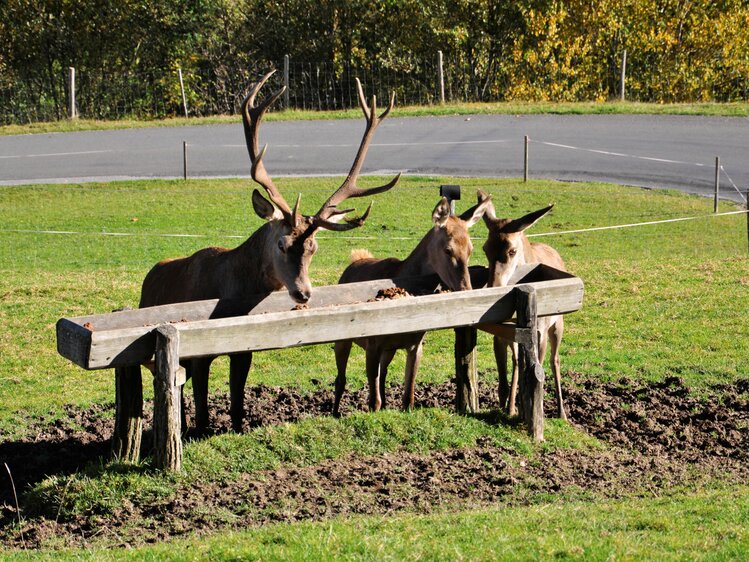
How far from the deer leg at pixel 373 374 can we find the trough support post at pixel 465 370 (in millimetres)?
795

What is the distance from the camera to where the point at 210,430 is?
10188mm

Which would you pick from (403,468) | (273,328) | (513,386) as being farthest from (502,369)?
(273,328)

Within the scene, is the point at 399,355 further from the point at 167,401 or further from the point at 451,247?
the point at 167,401

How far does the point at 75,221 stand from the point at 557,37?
20.8m

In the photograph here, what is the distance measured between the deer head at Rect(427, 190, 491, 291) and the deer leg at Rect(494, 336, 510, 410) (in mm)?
945

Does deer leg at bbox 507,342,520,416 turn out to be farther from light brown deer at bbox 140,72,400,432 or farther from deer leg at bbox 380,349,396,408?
light brown deer at bbox 140,72,400,432

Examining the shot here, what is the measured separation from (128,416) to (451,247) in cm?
348

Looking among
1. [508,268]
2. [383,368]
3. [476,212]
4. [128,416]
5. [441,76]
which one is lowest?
[383,368]

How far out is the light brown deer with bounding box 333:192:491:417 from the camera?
34.4 feet

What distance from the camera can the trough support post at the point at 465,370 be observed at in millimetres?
10711

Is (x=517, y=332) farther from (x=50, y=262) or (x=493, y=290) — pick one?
(x=50, y=262)

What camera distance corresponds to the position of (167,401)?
8.22m

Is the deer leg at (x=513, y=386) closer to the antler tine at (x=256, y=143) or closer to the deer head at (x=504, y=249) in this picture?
the deer head at (x=504, y=249)

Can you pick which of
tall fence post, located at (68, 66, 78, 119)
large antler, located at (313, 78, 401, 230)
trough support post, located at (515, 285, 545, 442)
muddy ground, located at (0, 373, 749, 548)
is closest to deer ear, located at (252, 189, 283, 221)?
large antler, located at (313, 78, 401, 230)
